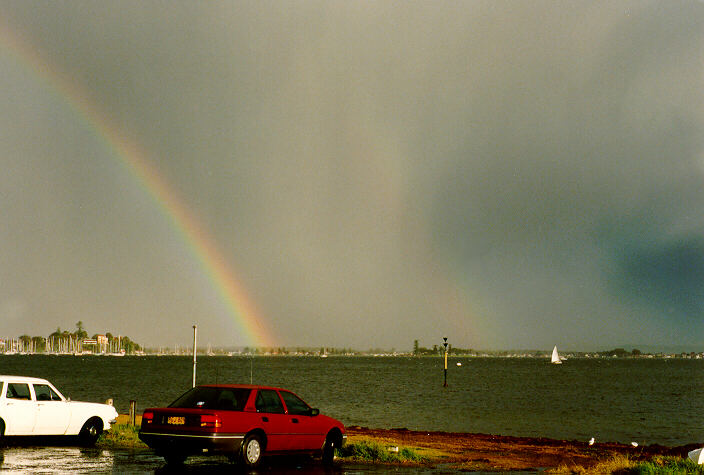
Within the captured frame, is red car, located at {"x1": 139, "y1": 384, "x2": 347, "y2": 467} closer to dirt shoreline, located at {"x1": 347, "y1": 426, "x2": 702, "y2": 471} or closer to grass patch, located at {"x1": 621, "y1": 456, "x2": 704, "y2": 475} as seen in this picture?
dirt shoreline, located at {"x1": 347, "y1": 426, "x2": 702, "y2": 471}

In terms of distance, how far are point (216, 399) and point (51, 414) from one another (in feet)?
20.6

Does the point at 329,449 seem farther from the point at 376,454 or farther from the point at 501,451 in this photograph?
the point at 501,451

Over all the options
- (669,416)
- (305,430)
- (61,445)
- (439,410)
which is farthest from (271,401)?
(669,416)

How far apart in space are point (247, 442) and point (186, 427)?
1446mm

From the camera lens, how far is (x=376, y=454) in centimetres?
2128

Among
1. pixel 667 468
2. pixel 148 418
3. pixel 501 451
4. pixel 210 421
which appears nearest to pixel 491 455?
pixel 501 451

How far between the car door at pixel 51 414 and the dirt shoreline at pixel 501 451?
346 inches

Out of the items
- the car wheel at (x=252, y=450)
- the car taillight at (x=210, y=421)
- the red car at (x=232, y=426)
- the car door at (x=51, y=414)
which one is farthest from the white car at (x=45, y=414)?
the car wheel at (x=252, y=450)

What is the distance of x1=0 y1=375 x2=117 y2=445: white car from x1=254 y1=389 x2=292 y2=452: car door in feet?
21.7

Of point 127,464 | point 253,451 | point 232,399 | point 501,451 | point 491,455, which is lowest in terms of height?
point 501,451

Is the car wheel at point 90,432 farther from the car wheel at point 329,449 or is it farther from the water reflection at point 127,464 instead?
the car wheel at point 329,449

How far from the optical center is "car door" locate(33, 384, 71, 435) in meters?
21.2

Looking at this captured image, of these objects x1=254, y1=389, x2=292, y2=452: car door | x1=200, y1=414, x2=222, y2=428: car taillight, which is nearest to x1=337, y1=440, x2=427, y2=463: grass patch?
Answer: x1=254, y1=389, x2=292, y2=452: car door

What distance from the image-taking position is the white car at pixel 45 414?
2048 cm
